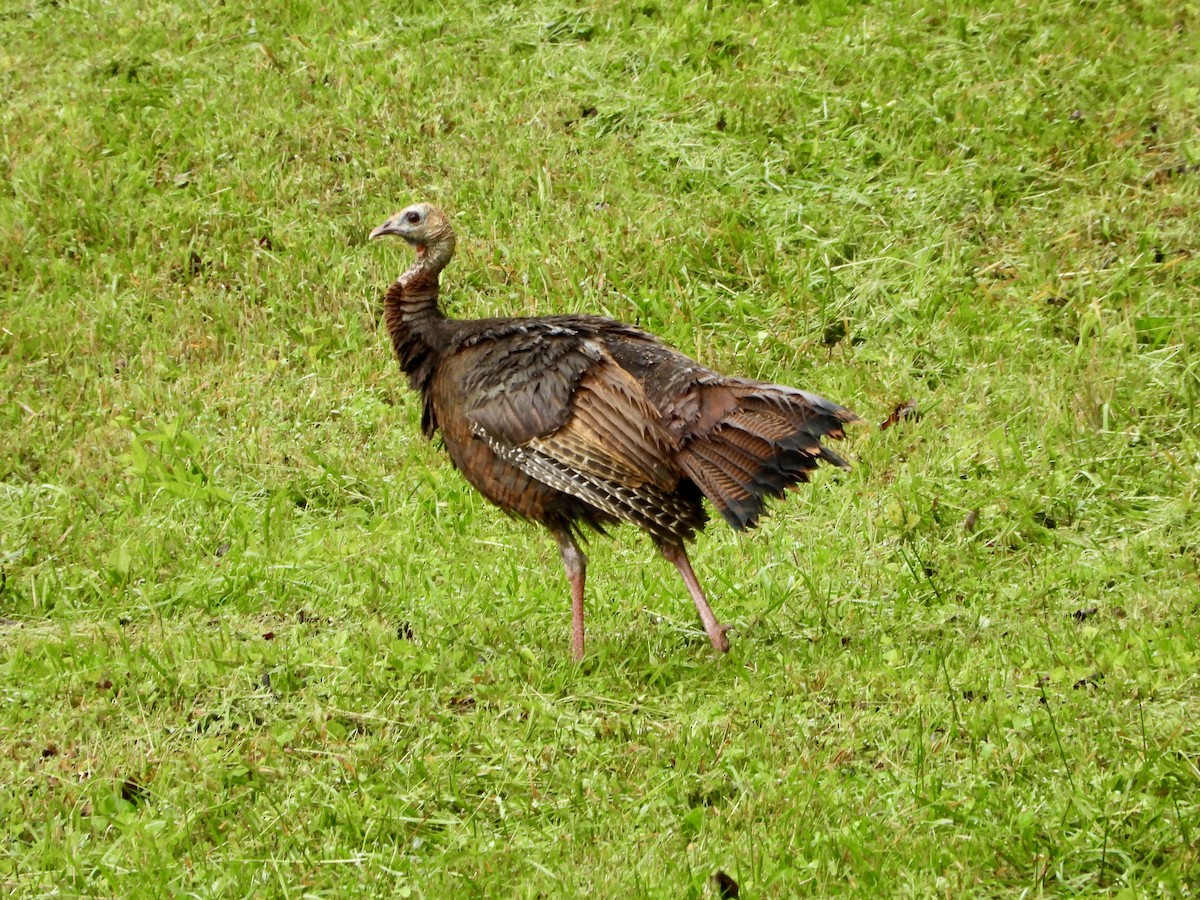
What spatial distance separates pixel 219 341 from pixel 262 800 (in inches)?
210

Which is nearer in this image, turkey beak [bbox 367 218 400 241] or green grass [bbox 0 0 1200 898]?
green grass [bbox 0 0 1200 898]

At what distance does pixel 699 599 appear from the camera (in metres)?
6.87

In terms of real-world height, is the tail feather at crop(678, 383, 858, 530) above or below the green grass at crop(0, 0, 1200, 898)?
above

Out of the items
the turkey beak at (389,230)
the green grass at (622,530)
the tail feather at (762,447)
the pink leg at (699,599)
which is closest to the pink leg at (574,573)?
the green grass at (622,530)

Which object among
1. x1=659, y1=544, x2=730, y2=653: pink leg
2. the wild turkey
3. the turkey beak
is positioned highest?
the turkey beak

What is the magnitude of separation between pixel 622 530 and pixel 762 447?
2.31 m

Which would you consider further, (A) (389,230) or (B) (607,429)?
(A) (389,230)

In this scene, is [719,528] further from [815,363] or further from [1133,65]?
[1133,65]

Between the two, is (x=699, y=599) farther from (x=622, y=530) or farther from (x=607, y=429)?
(x=622, y=530)

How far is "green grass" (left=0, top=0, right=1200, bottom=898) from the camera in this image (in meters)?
5.46

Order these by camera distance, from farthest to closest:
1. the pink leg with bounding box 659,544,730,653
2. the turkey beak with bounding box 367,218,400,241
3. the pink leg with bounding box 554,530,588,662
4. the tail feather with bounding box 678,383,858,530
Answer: the turkey beak with bounding box 367,218,400,241, the pink leg with bounding box 554,530,588,662, the pink leg with bounding box 659,544,730,653, the tail feather with bounding box 678,383,858,530

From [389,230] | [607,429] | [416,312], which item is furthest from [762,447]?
[389,230]

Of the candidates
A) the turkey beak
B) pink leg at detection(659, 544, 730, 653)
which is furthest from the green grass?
the turkey beak

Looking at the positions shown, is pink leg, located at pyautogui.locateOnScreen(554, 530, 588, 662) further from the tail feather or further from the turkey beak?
the turkey beak
